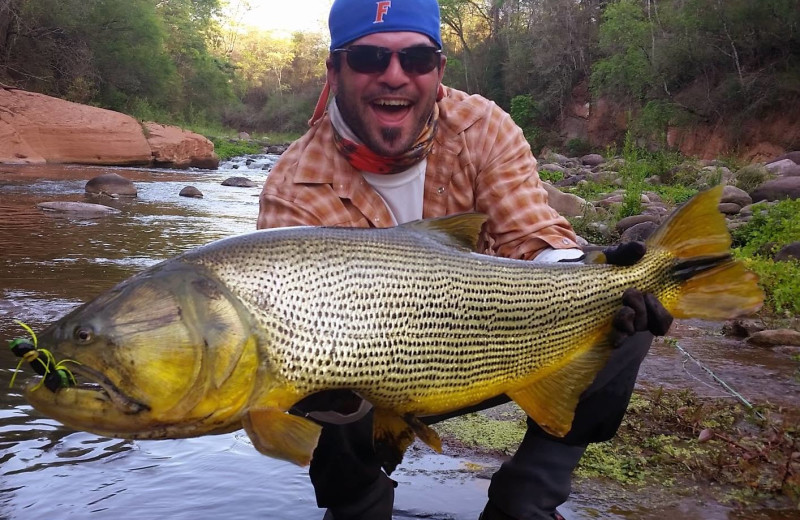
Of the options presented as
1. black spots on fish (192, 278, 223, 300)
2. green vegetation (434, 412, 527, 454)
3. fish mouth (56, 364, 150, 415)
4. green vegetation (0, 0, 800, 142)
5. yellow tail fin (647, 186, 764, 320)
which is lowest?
green vegetation (434, 412, 527, 454)

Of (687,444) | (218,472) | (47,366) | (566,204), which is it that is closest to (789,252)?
(687,444)

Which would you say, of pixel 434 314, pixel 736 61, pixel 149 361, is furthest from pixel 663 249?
pixel 736 61

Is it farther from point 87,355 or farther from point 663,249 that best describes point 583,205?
point 87,355

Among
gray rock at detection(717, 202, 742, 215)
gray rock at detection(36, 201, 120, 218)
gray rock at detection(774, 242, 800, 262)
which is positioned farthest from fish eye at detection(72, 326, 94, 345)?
gray rock at detection(717, 202, 742, 215)

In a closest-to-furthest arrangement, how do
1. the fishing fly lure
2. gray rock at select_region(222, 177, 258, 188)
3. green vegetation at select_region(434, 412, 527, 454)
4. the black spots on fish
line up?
the fishing fly lure < the black spots on fish < green vegetation at select_region(434, 412, 527, 454) < gray rock at select_region(222, 177, 258, 188)

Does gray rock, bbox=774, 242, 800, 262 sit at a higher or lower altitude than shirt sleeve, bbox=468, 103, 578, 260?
lower

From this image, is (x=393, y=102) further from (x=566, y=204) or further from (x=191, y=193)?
(x=191, y=193)

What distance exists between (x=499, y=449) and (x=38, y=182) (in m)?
15.1

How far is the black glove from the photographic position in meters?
2.37

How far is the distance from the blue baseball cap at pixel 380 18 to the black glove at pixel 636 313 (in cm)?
132

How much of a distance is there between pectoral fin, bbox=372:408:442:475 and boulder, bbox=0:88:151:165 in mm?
20487

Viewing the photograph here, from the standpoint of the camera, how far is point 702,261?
2.47 m

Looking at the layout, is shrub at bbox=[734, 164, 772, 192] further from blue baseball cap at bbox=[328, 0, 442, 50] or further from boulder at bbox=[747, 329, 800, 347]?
blue baseball cap at bbox=[328, 0, 442, 50]

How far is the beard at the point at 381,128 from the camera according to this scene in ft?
9.98
